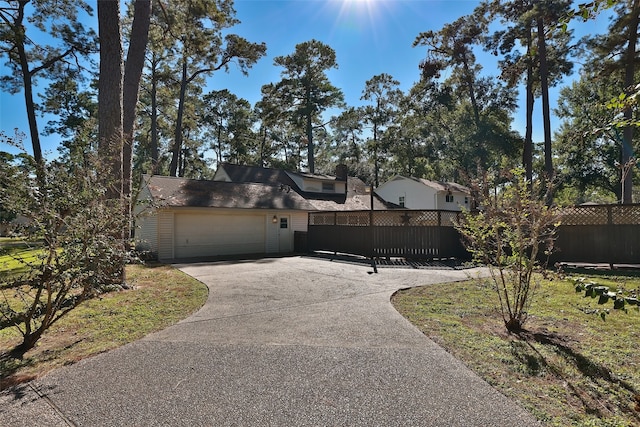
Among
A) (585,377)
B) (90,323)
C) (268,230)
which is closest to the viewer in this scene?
(585,377)

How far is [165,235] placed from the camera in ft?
43.9

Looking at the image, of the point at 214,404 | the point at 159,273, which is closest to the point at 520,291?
the point at 214,404

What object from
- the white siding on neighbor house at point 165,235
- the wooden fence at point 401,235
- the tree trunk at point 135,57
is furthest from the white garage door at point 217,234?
the tree trunk at point 135,57

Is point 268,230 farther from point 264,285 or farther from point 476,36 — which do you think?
point 476,36

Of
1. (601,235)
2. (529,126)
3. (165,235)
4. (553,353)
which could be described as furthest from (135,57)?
(529,126)

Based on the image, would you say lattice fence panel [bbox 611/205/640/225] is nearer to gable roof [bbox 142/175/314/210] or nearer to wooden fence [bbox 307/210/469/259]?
wooden fence [bbox 307/210/469/259]

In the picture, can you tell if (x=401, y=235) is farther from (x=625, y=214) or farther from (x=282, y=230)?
(x=625, y=214)

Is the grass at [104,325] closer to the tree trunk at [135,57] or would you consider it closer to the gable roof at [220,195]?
the tree trunk at [135,57]

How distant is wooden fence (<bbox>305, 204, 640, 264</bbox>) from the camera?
389 inches

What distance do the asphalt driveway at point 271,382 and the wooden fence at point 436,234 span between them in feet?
17.0

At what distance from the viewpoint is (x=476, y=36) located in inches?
936

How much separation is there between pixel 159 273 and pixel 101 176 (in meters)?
5.76

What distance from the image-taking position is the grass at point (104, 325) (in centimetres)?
354

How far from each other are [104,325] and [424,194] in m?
25.8
